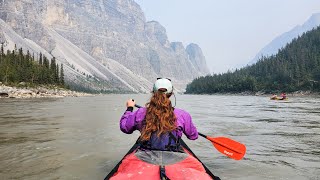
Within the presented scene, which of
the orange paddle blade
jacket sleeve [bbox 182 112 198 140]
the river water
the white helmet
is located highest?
the white helmet

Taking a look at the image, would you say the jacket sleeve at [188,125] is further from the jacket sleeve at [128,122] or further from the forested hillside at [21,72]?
the forested hillside at [21,72]

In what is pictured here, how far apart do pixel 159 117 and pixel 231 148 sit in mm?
2766

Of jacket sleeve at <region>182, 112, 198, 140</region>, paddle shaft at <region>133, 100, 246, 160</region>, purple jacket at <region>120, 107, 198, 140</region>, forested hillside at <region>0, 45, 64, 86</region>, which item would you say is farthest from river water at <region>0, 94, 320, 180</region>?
forested hillside at <region>0, 45, 64, 86</region>

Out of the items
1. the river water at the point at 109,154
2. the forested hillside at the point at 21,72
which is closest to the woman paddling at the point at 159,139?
the river water at the point at 109,154

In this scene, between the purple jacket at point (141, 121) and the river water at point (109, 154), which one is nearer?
the purple jacket at point (141, 121)

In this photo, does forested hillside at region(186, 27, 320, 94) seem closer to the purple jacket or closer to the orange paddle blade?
the orange paddle blade

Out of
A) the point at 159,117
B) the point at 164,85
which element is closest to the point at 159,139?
the point at 159,117

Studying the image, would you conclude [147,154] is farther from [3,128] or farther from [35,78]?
[35,78]

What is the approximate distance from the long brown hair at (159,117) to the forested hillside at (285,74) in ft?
375

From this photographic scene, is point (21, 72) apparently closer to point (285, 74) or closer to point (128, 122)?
point (285, 74)

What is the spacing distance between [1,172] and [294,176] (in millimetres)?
7717

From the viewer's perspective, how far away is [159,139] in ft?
21.4

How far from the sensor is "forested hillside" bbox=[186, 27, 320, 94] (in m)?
127

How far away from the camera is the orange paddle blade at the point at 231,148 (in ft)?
27.1
